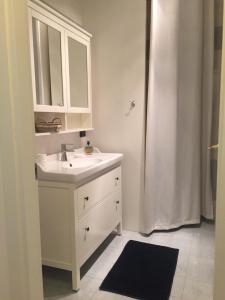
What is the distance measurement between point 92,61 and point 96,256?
6.12 ft

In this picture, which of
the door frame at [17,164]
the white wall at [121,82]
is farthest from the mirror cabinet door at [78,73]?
the door frame at [17,164]

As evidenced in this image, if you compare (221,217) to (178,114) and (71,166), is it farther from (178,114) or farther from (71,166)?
(178,114)

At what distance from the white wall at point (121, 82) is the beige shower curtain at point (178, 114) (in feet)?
0.41

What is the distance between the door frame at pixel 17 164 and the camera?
3.13ft

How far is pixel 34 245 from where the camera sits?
1125mm

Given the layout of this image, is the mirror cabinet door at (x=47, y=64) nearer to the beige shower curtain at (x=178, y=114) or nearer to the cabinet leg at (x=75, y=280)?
the beige shower curtain at (x=178, y=114)

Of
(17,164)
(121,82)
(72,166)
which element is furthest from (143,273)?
(121,82)

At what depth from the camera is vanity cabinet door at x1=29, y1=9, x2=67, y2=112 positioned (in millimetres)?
1754

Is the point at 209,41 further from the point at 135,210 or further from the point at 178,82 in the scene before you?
the point at 135,210

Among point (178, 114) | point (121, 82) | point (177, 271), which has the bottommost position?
point (177, 271)

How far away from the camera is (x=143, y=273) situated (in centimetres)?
195

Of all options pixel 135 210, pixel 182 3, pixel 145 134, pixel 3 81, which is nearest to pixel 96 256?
pixel 135 210

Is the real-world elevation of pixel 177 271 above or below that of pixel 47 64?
below

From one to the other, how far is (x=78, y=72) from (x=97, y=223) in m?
1.32
